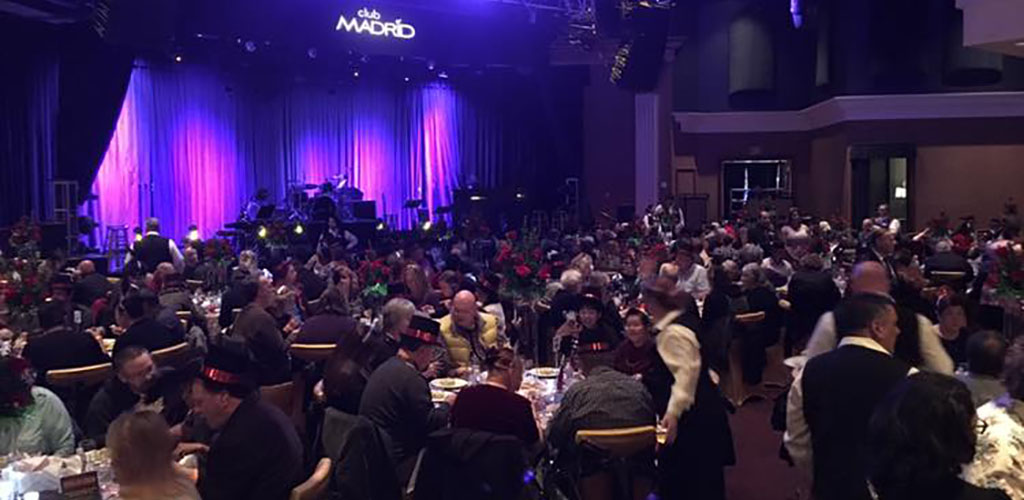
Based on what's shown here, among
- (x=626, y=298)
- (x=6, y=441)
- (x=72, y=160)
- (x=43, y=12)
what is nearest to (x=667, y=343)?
(x=6, y=441)

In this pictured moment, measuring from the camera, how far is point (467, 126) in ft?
85.2

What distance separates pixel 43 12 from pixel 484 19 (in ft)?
28.7

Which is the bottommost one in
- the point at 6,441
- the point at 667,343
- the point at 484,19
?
the point at 6,441

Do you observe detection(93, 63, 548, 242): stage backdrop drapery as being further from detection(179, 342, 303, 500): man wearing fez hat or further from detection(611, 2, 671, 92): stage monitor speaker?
detection(179, 342, 303, 500): man wearing fez hat

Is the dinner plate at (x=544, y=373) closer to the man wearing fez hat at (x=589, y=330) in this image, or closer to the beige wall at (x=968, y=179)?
the man wearing fez hat at (x=589, y=330)

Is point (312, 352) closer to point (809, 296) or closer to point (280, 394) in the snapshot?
point (280, 394)

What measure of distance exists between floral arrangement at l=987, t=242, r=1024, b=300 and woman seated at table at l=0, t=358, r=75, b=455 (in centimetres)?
628

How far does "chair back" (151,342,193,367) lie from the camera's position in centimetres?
683

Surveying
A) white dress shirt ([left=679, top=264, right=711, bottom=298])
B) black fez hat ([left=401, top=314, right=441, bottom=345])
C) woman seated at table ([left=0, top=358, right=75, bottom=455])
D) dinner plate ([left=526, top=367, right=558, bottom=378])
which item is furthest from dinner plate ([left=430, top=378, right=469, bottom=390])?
white dress shirt ([left=679, top=264, right=711, bottom=298])

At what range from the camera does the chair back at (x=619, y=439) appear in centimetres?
489

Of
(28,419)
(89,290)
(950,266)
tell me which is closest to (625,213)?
(950,266)

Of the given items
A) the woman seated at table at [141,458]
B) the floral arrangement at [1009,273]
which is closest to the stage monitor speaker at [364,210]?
the floral arrangement at [1009,273]

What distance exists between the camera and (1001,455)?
360cm

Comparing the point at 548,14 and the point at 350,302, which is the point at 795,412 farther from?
the point at 548,14
